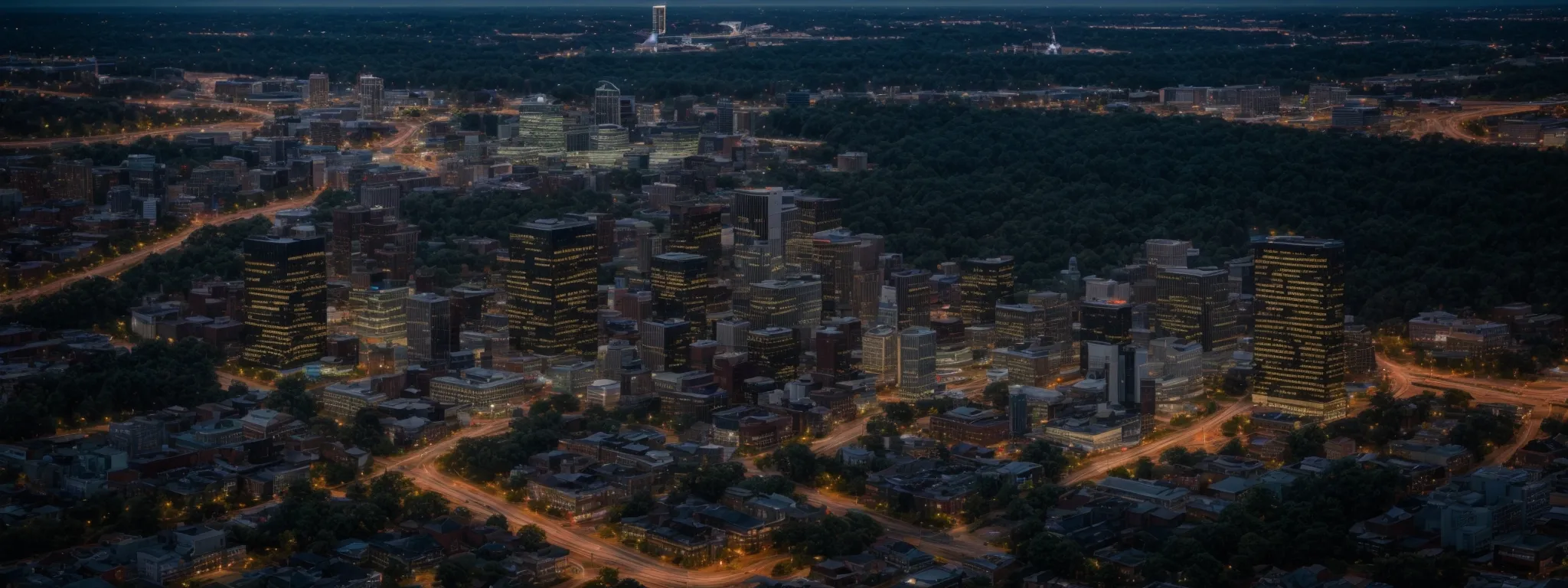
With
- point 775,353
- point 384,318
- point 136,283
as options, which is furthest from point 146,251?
point 775,353

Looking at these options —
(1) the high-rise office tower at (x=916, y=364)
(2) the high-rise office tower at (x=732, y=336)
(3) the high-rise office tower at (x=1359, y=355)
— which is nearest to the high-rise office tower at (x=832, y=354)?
(1) the high-rise office tower at (x=916, y=364)

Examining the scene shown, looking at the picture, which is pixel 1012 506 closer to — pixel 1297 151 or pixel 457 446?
pixel 457 446

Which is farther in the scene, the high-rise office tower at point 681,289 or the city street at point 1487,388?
the high-rise office tower at point 681,289

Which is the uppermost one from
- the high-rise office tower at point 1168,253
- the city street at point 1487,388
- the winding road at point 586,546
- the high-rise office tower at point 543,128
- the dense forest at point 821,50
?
the dense forest at point 821,50

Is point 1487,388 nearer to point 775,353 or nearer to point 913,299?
point 913,299

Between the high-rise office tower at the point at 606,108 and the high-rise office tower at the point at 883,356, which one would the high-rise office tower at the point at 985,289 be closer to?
the high-rise office tower at the point at 883,356

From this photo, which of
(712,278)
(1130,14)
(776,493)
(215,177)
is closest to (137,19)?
(215,177)

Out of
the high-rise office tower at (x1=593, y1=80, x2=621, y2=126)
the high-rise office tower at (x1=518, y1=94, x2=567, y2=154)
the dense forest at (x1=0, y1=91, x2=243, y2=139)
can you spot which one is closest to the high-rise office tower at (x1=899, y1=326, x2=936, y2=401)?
the high-rise office tower at (x1=518, y1=94, x2=567, y2=154)

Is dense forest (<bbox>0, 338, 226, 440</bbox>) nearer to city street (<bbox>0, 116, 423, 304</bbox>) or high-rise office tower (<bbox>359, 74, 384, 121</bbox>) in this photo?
city street (<bbox>0, 116, 423, 304</bbox>)
